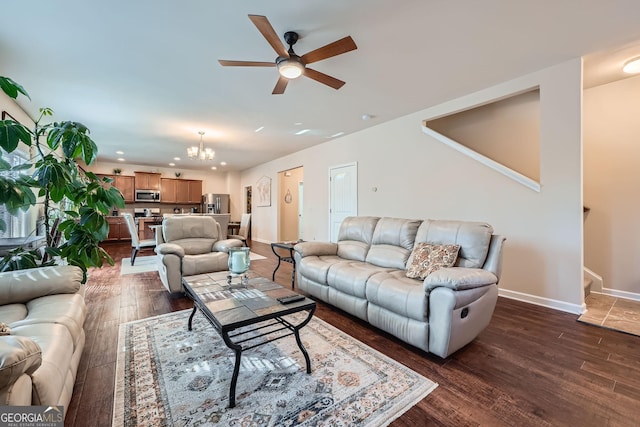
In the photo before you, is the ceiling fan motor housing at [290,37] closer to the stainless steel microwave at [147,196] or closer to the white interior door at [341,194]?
the white interior door at [341,194]

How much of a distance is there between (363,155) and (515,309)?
3.47m

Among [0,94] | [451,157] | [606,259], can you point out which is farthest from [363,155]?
[0,94]

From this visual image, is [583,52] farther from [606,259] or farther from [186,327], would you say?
[186,327]

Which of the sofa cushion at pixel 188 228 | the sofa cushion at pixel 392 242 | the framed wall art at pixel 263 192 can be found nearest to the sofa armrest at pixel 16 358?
the sofa cushion at pixel 392 242

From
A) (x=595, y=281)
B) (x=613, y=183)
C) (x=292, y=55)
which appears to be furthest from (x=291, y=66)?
(x=595, y=281)

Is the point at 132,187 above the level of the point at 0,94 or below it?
below

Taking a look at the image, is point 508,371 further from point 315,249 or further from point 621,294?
point 621,294

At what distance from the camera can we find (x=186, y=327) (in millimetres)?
2490

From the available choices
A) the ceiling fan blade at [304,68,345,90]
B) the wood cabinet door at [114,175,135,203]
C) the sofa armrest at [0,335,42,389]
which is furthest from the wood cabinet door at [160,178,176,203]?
the sofa armrest at [0,335,42,389]

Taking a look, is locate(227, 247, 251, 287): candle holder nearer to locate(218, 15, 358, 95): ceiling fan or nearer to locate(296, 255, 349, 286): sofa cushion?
locate(296, 255, 349, 286): sofa cushion

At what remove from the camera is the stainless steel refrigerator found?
31.9 feet

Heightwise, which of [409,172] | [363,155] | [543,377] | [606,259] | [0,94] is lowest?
[543,377]

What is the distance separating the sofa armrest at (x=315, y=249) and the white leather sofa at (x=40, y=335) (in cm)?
210

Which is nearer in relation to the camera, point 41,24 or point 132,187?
point 41,24
